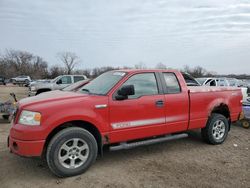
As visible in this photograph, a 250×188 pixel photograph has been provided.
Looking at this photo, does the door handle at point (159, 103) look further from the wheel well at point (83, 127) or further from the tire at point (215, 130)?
the tire at point (215, 130)

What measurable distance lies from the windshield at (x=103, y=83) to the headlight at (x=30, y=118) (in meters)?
1.19

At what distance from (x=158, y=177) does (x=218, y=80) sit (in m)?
13.8

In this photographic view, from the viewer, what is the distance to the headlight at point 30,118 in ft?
12.6

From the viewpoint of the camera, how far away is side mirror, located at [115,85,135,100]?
438 centimetres

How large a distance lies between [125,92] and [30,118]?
165 cm

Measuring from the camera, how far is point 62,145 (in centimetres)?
399

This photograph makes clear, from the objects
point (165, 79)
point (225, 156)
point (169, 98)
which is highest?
point (165, 79)

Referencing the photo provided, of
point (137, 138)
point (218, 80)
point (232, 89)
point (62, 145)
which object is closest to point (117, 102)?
point (137, 138)

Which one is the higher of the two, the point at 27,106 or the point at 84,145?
the point at 27,106

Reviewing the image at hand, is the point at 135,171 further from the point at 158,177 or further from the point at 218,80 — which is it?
the point at 218,80

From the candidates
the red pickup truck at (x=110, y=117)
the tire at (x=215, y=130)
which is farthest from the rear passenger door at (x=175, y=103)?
the tire at (x=215, y=130)

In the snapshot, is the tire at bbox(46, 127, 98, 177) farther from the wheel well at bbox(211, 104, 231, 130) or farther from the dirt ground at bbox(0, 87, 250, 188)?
the wheel well at bbox(211, 104, 231, 130)

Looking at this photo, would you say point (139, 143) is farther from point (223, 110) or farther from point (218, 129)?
point (223, 110)

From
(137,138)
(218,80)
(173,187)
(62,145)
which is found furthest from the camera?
(218,80)
